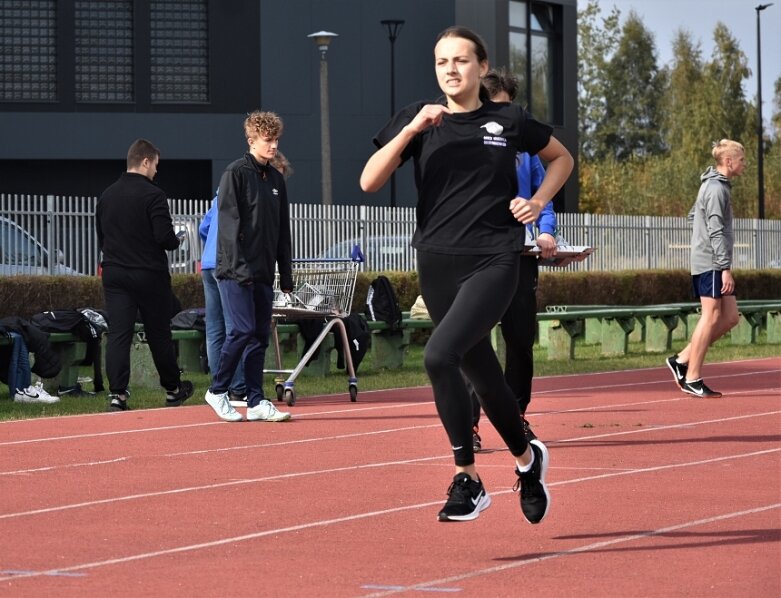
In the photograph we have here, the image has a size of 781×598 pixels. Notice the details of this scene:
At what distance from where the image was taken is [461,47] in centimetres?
695

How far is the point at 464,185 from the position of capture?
6.94m

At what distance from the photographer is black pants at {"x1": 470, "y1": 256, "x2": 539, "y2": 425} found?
952 centimetres

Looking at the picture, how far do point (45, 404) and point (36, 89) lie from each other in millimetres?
27424

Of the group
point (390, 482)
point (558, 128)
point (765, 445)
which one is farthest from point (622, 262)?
point (390, 482)

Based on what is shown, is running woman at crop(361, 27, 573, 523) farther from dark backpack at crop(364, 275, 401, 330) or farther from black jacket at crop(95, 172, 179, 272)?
dark backpack at crop(364, 275, 401, 330)

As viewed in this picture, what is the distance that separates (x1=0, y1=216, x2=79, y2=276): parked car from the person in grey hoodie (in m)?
10.8

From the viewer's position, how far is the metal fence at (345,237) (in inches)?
909

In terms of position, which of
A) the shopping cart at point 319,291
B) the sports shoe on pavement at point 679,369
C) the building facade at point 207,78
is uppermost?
the building facade at point 207,78

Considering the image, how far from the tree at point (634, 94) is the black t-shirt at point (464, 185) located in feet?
323

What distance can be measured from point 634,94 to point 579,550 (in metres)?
101

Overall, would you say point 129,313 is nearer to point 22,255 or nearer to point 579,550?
point 579,550

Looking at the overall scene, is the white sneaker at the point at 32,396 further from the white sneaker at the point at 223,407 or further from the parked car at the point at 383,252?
the parked car at the point at 383,252

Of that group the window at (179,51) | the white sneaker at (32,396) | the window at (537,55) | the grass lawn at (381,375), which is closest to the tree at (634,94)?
the window at (537,55)

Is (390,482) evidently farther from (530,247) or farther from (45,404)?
(45,404)
